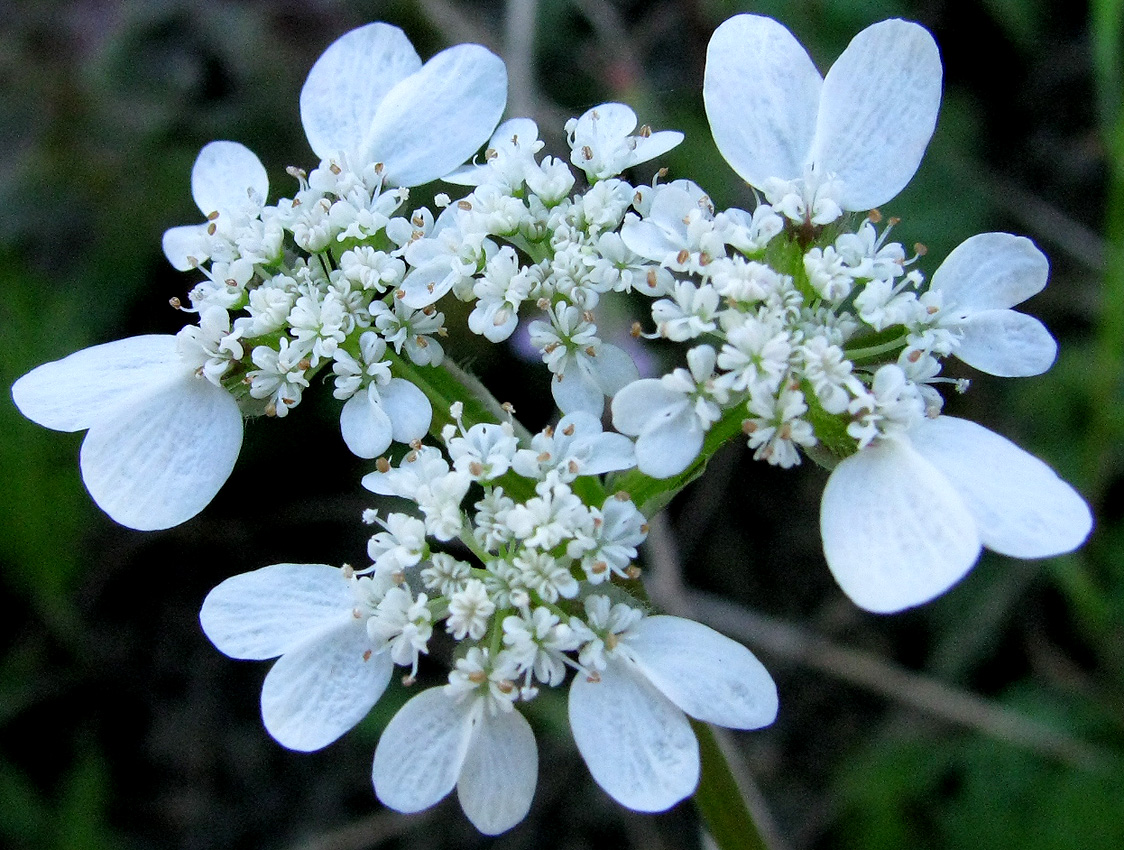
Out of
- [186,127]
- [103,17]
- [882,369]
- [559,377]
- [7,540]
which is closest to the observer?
[882,369]

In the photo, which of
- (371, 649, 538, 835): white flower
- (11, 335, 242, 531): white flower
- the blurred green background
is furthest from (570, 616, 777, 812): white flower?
the blurred green background

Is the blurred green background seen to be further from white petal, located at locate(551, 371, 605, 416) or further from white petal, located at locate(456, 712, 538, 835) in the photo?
white petal, located at locate(456, 712, 538, 835)

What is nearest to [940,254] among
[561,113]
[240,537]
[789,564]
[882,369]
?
[789,564]

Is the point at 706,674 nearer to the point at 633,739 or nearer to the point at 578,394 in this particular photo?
the point at 633,739

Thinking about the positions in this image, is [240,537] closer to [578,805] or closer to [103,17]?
[578,805]

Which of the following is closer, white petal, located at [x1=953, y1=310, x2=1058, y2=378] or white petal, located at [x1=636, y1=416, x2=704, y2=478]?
white petal, located at [x1=636, y1=416, x2=704, y2=478]

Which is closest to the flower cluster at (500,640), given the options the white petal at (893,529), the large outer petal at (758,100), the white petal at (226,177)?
the white petal at (893,529)
